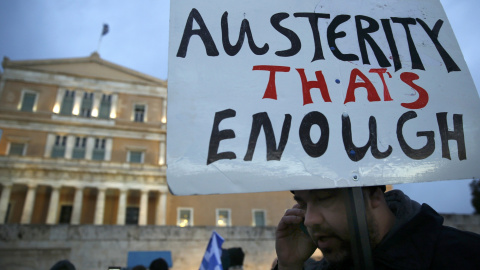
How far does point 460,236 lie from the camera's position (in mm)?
1399

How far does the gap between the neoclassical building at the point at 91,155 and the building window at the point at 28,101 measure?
70 mm

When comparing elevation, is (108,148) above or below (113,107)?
below

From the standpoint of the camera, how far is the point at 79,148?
26.4 metres

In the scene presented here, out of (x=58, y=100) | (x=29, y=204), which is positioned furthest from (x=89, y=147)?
(x=29, y=204)

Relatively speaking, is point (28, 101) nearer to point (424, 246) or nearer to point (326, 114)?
point (326, 114)

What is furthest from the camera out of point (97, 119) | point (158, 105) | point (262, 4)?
point (158, 105)

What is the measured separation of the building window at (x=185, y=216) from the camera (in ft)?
84.4

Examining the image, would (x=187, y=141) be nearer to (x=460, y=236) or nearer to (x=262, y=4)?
(x=262, y=4)

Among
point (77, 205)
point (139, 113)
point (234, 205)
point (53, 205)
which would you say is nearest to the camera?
point (53, 205)

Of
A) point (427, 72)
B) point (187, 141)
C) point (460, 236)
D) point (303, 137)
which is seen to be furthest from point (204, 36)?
point (460, 236)

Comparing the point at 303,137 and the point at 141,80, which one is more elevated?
the point at 141,80

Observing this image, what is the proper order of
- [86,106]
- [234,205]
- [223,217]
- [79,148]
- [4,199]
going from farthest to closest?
[86,106]
[234,205]
[223,217]
[79,148]
[4,199]

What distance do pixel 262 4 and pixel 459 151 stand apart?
123cm

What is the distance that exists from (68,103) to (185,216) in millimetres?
13628
